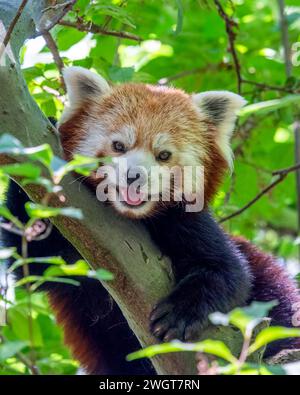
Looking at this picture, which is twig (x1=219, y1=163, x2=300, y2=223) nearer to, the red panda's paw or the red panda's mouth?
the red panda's mouth

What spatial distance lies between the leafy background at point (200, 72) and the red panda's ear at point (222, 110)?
0.46 meters

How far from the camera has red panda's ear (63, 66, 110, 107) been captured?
4648 mm

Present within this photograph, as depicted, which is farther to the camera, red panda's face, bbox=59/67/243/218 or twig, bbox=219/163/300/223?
twig, bbox=219/163/300/223

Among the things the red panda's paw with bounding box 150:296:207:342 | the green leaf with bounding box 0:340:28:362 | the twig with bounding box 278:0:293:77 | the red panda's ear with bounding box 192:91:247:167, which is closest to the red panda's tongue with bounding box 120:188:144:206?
the red panda's paw with bounding box 150:296:207:342

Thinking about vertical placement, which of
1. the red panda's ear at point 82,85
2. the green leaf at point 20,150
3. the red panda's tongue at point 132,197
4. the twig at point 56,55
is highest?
the twig at point 56,55

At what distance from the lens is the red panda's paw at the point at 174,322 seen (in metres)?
3.52

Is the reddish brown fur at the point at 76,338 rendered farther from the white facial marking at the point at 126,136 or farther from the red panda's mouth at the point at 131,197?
the white facial marking at the point at 126,136

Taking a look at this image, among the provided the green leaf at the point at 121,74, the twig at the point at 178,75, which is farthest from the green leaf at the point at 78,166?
the twig at the point at 178,75

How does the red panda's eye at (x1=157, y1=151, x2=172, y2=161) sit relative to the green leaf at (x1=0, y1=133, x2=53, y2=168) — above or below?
above

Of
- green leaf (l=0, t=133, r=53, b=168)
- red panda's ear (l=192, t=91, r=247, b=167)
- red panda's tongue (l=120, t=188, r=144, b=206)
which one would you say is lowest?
green leaf (l=0, t=133, r=53, b=168)

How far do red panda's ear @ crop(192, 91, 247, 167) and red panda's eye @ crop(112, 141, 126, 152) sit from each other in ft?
2.59

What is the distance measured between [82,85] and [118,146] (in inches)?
22.5

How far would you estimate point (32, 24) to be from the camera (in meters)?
3.69

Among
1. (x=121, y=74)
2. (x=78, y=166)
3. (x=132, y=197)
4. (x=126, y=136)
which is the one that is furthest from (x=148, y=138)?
(x=78, y=166)
